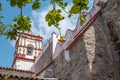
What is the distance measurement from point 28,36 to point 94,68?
1509cm

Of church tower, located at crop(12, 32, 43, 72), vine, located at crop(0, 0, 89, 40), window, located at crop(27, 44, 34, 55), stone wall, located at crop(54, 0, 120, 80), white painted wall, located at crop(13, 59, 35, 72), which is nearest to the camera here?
vine, located at crop(0, 0, 89, 40)

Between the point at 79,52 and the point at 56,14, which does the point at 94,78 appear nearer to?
the point at 79,52

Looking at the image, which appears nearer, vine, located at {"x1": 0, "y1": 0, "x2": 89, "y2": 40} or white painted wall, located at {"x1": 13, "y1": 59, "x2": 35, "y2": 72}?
vine, located at {"x1": 0, "y1": 0, "x2": 89, "y2": 40}

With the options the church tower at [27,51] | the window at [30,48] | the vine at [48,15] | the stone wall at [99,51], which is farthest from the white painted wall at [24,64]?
the vine at [48,15]

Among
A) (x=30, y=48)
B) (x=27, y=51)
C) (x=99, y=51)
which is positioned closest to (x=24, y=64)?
(x=27, y=51)

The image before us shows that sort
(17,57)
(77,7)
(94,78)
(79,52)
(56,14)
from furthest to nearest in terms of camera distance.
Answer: (17,57) < (79,52) < (94,78) < (56,14) < (77,7)

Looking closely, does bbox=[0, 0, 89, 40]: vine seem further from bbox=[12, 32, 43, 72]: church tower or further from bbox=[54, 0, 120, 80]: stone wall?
bbox=[12, 32, 43, 72]: church tower

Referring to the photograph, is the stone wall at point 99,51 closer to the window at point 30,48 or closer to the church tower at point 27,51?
the church tower at point 27,51

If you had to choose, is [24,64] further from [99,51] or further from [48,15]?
[48,15]

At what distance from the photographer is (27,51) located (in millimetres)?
22000

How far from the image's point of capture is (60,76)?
1180 cm

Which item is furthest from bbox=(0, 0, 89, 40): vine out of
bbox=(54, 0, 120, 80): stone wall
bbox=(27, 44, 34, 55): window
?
bbox=(27, 44, 34, 55): window

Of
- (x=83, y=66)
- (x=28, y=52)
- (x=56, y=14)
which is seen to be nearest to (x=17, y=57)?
(x=28, y=52)

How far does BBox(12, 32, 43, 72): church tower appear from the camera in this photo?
1973 centimetres
